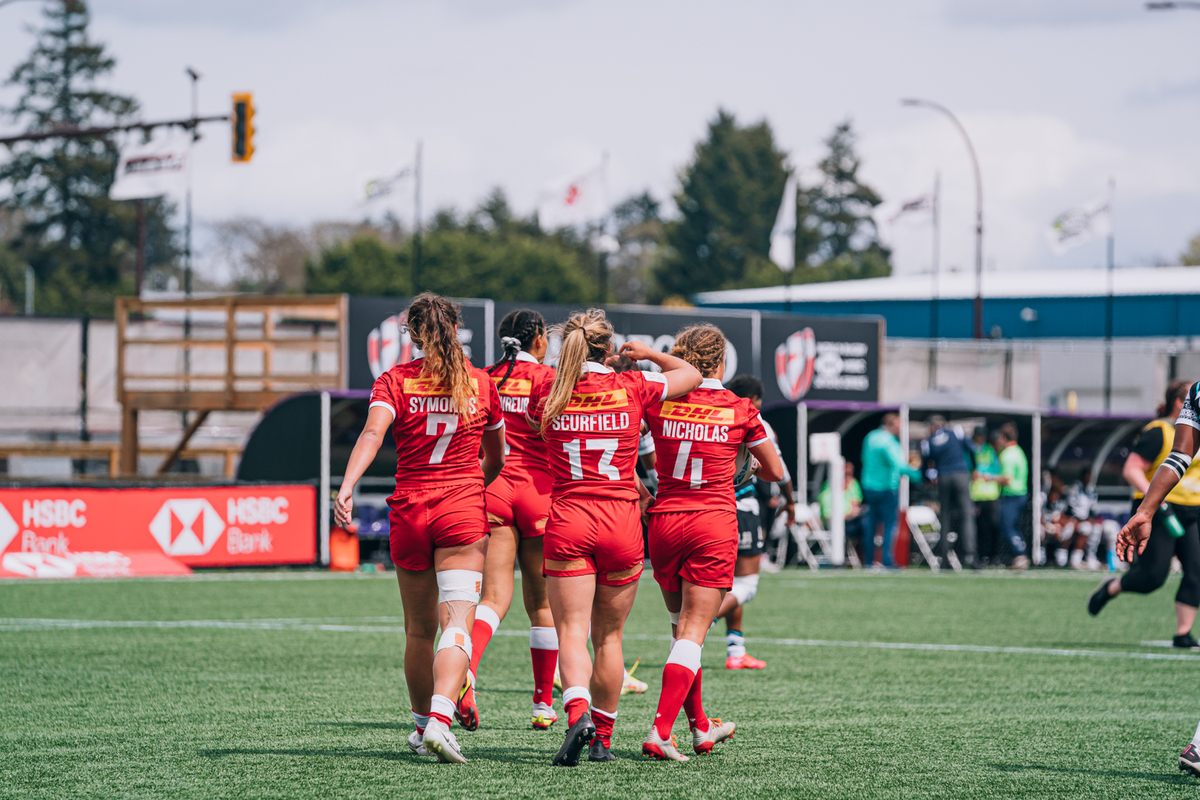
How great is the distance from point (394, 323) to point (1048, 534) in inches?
441

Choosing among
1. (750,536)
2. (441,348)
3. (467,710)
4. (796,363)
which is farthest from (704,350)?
(796,363)

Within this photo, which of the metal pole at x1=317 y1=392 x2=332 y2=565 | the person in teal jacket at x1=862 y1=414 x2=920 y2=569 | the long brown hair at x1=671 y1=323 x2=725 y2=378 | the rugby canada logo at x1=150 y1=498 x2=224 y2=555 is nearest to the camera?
the long brown hair at x1=671 y1=323 x2=725 y2=378

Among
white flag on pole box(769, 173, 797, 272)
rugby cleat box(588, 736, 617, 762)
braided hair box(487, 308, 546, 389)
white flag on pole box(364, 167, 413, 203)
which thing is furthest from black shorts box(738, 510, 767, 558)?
white flag on pole box(769, 173, 797, 272)

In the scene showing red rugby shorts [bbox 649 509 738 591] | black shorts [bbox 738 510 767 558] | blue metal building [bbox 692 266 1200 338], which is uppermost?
blue metal building [bbox 692 266 1200 338]

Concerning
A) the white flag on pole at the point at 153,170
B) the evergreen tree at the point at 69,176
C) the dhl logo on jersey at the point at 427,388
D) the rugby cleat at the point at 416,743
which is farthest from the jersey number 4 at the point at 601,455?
the evergreen tree at the point at 69,176

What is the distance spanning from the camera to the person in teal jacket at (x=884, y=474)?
63.8 ft

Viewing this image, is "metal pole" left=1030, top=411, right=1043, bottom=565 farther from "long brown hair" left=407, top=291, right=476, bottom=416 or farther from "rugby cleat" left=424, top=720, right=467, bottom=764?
"rugby cleat" left=424, top=720, right=467, bottom=764

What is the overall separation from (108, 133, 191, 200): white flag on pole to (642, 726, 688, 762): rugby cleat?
26.4 m

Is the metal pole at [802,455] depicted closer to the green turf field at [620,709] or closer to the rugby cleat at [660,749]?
the green turf field at [620,709]

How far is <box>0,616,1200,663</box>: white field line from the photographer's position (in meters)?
10.4

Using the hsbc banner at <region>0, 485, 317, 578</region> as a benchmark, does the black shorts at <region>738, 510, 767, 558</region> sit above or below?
above

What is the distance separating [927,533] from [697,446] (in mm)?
16139

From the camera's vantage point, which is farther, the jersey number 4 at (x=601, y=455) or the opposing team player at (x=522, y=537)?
the opposing team player at (x=522, y=537)

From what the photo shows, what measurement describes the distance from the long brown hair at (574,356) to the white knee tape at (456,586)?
0.69 m
